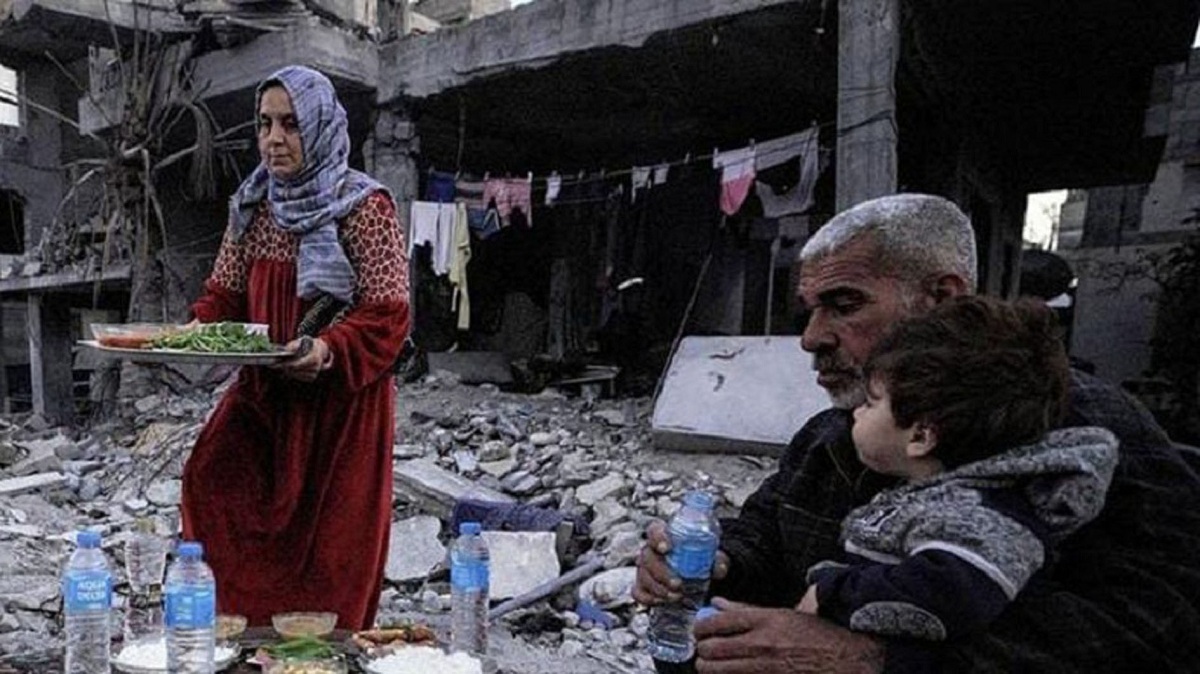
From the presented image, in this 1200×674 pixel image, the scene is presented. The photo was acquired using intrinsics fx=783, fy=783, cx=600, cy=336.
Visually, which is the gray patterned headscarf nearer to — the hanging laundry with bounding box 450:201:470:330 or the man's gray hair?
the man's gray hair

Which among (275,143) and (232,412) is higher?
(275,143)

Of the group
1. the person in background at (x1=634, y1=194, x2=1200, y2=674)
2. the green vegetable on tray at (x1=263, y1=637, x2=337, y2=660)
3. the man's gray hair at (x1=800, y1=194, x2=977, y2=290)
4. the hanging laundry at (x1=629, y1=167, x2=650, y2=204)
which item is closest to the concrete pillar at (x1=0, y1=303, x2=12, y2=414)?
the hanging laundry at (x1=629, y1=167, x2=650, y2=204)

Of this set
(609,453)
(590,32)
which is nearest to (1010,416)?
(609,453)

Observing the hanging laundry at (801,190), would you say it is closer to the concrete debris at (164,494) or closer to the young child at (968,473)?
the concrete debris at (164,494)

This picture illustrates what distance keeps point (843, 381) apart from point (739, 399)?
3991mm

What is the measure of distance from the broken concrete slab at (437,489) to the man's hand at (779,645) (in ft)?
12.4

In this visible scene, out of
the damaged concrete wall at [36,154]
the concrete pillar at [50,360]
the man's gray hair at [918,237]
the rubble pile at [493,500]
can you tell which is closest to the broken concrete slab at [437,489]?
the rubble pile at [493,500]

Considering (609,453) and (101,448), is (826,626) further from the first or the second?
(101,448)

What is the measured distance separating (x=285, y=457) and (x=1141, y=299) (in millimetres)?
13268

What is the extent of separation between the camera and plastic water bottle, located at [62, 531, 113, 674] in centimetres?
155

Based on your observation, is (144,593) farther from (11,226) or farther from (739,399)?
(11,226)

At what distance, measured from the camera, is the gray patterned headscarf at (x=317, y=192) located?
7.19ft

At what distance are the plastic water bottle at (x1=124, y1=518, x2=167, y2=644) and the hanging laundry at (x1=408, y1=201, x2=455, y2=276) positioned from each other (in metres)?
5.45

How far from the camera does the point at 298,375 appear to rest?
205cm
